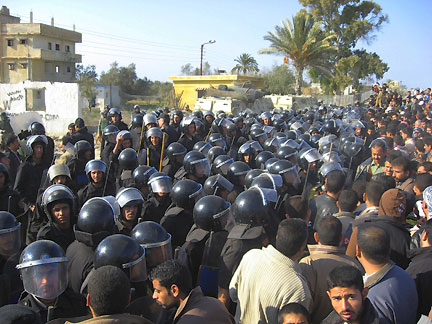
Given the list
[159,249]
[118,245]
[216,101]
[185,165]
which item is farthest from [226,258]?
[216,101]

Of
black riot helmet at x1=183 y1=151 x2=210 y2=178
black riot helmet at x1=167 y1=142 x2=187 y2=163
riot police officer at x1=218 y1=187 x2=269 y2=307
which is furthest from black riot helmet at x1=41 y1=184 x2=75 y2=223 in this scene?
black riot helmet at x1=167 y1=142 x2=187 y2=163

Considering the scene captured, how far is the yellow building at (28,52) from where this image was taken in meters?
51.4

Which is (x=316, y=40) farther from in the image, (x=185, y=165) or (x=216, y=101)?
(x=185, y=165)

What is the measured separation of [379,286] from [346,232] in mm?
1333

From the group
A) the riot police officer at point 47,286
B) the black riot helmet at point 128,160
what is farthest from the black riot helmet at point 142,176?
the riot police officer at point 47,286

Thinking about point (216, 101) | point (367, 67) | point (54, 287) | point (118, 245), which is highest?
point (367, 67)

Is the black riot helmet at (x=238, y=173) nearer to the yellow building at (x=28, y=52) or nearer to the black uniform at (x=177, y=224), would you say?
the black uniform at (x=177, y=224)

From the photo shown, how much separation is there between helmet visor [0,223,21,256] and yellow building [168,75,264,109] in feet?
99.0

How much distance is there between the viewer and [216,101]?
2255 centimetres

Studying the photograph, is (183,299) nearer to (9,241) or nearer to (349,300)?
(349,300)

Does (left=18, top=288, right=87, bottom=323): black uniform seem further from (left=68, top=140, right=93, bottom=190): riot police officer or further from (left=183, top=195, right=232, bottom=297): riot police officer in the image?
(left=68, top=140, right=93, bottom=190): riot police officer

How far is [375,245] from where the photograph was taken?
3.21 meters

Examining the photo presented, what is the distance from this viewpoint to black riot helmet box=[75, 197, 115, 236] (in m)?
4.30

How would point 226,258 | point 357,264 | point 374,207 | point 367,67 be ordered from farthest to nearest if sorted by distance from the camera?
1. point 367,67
2. point 374,207
3. point 226,258
4. point 357,264
